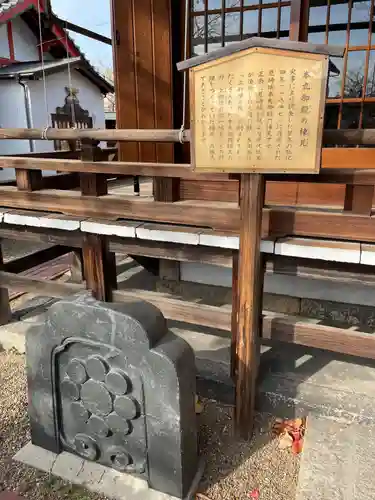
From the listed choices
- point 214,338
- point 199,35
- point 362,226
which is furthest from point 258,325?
point 199,35

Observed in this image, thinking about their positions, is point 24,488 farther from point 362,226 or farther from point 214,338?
point 362,226

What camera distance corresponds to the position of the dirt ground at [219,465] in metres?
3.01

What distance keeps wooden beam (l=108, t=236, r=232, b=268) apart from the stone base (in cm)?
171

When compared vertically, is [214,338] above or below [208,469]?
above

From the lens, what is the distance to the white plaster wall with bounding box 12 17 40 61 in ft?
44.3

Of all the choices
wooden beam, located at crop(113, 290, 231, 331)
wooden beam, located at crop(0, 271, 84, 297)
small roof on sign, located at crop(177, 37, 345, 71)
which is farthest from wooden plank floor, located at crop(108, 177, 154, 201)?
small roof on sign, located at crop(177, 37, 345, 71)

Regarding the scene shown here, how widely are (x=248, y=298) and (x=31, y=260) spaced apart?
3685 mm

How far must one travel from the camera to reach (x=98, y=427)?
2990 millimetres

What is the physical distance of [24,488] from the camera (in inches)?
120

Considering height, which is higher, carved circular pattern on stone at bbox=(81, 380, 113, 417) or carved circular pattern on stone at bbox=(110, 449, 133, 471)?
carved circular pattern on stone at bbox=(81, 380, 113, 417)

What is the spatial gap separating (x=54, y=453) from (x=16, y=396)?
1.14m

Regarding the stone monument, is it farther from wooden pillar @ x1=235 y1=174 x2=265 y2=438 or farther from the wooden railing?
the wooden railing

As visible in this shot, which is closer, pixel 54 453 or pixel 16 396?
pixel 54 453

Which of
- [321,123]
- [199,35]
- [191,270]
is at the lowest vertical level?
[191,270]
